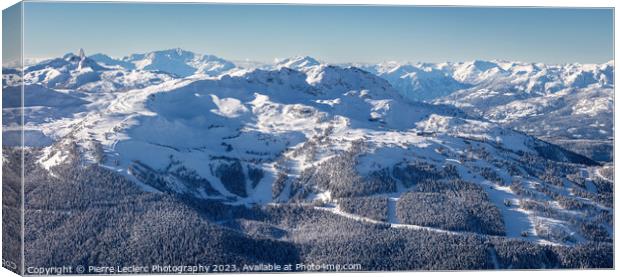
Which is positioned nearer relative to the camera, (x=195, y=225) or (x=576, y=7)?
(x=576, y=7)

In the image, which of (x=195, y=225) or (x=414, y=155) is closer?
(x=195, y=225)

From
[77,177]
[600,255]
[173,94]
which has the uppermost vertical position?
[173,94]

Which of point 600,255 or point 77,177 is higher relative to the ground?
point 77,177

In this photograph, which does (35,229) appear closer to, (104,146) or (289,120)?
(104,146)

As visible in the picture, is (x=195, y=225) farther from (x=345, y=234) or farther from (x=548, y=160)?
(x=548, y=160)

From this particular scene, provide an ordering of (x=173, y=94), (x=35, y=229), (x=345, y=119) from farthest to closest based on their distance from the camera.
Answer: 1. (x=173, y=94)
2. (x=345, y=119)
3. (x=35, y=229)

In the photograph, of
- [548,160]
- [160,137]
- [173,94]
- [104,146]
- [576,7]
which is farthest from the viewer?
[173,94]

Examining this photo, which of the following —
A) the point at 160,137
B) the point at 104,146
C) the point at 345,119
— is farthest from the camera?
the point at 345,119

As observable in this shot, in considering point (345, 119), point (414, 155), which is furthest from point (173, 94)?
point (414, 155)

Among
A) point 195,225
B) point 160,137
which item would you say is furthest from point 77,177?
point 160,137
